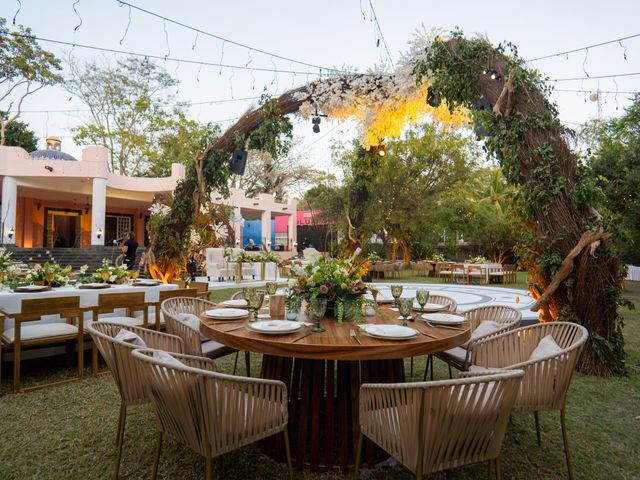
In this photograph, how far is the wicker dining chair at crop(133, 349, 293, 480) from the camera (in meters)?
1.58

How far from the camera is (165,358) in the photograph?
1842 mm

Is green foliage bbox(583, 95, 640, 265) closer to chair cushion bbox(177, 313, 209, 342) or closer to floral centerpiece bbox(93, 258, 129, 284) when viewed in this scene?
chair cushion bbox(177, 313, 209, 342)

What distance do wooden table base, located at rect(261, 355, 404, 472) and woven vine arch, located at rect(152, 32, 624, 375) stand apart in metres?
2.59

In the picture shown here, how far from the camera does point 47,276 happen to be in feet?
13.8

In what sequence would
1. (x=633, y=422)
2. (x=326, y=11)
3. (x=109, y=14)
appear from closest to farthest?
(x=633, y=422) < (x=109, y=14) < (x=326, y=11)

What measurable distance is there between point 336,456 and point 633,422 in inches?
86.5

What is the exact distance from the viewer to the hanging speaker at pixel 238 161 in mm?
5918

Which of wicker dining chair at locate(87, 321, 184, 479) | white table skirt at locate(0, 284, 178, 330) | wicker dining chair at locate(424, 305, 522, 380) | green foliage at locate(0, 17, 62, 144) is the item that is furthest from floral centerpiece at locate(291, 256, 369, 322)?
green foliage at locate(0, 17, 62, 144)

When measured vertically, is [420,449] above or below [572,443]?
above

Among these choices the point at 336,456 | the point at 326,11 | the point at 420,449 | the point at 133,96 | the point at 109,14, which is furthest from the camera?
the point at 133,96

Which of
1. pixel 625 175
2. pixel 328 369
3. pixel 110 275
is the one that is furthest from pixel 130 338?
pixel 625 175

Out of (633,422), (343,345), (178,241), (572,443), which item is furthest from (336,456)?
(178,241)

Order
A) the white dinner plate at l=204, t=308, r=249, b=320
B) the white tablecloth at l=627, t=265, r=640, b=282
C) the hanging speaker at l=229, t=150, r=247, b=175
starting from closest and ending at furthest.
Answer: the white dinner plate at l=204, t=308, r=249, b=320 < the hanging speaker at l=229, t=150, r=247, b=175 < the white tablecloth at l=627, t=265, r=640, b=282

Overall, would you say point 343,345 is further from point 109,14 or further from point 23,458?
point 109,14
